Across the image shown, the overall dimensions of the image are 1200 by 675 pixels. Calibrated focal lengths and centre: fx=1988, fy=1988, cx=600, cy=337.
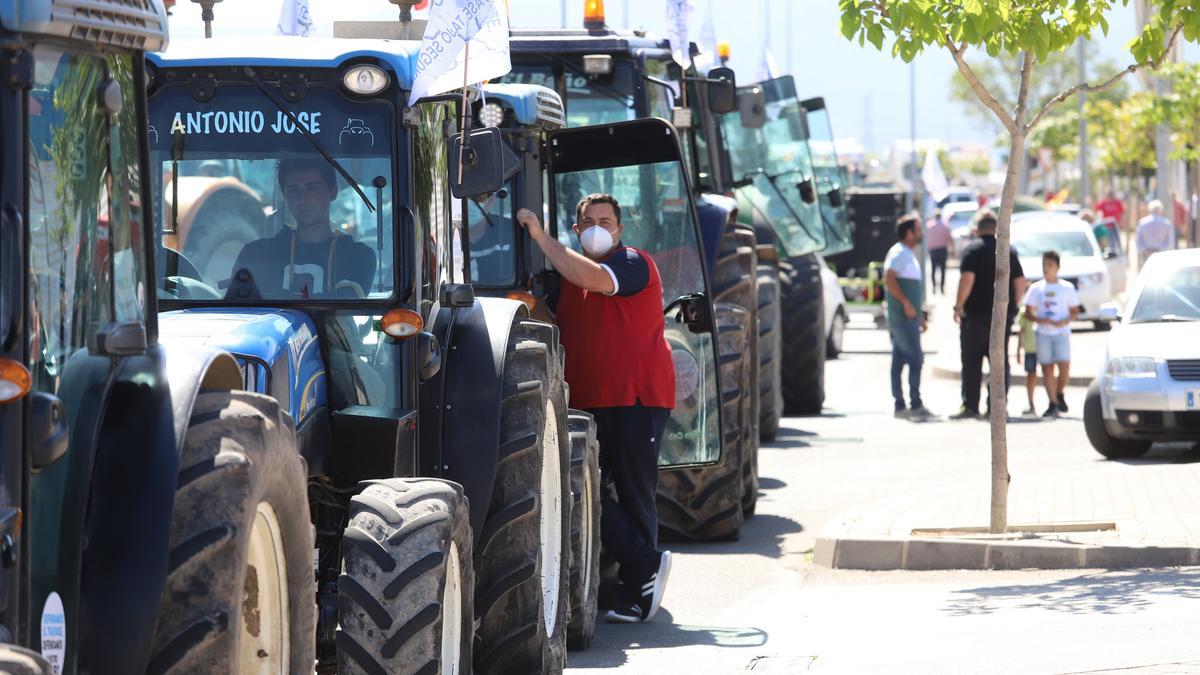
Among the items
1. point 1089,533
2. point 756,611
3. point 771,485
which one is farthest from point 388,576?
point 771,485

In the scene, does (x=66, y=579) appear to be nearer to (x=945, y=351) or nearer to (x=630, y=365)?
(x=630, y=365)

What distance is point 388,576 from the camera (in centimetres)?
561

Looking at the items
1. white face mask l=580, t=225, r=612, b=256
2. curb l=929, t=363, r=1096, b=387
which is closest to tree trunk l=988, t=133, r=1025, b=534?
white face mask l=580, t=225, r=612, b=256

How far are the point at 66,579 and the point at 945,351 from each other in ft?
73.8

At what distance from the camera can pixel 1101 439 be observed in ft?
49.6

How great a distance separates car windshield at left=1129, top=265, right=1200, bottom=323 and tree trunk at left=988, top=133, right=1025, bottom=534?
4.74 metres

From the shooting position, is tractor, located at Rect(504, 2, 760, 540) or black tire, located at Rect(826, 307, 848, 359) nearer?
tractor, located at Rect(504, 2, 760, 540)

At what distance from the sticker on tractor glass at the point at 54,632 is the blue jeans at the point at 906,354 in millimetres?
14486

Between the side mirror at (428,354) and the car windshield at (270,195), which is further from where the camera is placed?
the side mirror at (428,354)

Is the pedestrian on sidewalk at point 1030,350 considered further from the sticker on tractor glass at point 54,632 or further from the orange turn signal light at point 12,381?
the orange turn signal light at point 12,381

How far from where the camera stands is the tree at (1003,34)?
10.1 metres

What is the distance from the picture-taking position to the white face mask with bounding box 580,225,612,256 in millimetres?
8703

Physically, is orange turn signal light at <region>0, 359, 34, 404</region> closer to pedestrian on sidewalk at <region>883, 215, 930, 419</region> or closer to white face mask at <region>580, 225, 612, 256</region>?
white face mask at <region>580, 225, 612, 256</region>

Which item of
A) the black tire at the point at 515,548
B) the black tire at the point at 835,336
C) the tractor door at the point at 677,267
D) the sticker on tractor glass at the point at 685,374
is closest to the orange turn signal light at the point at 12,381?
the black tire at the point at 515,548
